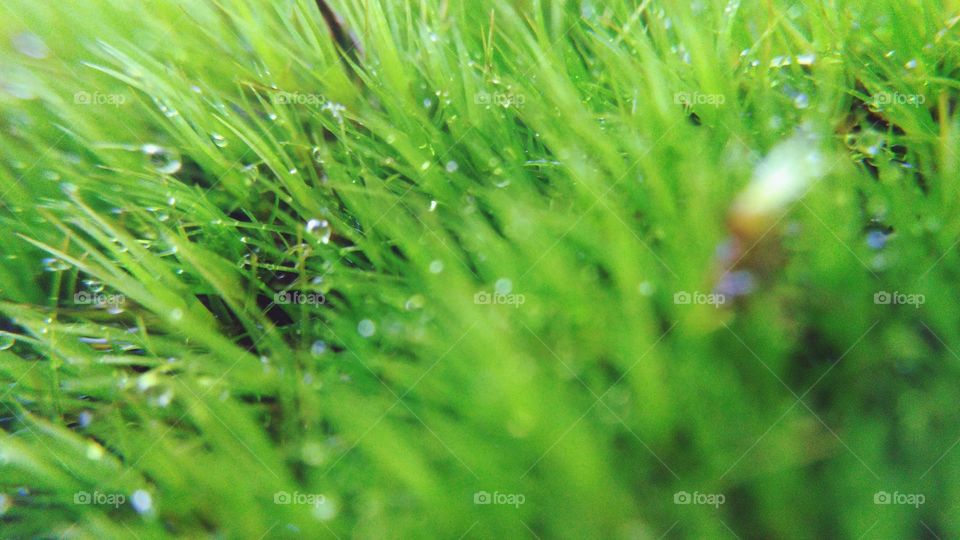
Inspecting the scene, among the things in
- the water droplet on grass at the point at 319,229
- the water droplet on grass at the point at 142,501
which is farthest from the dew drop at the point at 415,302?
the water droplet on grass at the point at 142,501

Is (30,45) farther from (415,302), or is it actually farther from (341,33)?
(415,302)

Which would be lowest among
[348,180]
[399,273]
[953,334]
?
[953,334]

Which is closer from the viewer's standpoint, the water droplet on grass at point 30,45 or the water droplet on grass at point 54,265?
the water droplet on grass at point 54,265

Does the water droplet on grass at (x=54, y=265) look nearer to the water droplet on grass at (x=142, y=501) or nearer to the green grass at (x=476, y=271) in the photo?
the green grass at (x=476, y=271)

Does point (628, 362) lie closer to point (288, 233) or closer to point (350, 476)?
point (350, 476)

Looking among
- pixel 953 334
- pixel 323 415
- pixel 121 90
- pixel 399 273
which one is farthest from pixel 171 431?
pixel 953 334

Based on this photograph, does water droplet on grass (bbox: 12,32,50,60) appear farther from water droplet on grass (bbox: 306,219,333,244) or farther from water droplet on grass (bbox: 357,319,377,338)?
water droplet on grass (bbox: 357,319,377,338)

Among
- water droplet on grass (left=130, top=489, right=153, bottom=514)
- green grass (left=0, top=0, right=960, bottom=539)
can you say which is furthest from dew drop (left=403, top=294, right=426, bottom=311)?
water droplet on grass (left=130, top=489, right=153, bottom=514)

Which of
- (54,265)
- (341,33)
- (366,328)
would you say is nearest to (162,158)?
(54,265)

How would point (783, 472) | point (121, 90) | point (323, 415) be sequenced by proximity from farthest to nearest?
point (121, 90), point (323, 415), point (783, 472)
